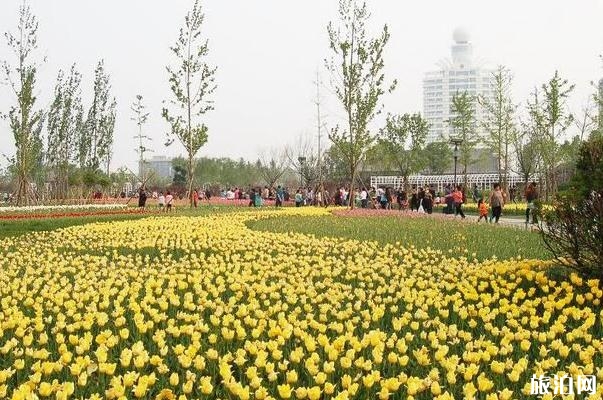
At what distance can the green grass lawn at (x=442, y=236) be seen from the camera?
1056cm

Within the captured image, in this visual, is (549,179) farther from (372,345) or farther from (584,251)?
(372,345)

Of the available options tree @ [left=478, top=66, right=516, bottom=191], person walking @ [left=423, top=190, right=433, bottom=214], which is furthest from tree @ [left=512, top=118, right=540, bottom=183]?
person walking @ [left=423, top=190, right=433, bottom=214]

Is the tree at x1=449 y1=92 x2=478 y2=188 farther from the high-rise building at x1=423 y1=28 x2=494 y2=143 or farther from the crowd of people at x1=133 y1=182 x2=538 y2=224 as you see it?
the high-rise building at x1=423 y1=28 x2=494 y2=143

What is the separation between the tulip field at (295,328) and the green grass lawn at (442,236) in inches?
7.1

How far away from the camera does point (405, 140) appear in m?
46.3

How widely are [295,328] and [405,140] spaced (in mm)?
42478

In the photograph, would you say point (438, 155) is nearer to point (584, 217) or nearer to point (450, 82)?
point (584, 217)

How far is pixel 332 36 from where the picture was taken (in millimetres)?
27547

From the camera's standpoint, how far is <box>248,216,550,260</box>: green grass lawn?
416 inches

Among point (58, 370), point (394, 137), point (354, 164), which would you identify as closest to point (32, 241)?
point (58, 370)

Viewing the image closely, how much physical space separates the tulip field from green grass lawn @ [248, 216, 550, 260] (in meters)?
0.18

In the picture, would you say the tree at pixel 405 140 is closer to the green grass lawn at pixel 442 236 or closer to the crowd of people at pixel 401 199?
the crowd of people at pixel 401 199

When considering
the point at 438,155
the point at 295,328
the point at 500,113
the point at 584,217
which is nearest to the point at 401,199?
the point at 500,113

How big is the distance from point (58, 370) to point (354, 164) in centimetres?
2404
